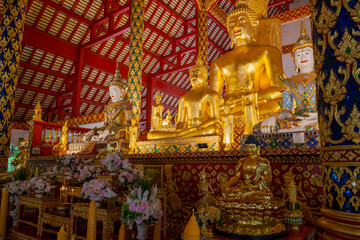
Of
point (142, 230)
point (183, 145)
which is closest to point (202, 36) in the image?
point (183, 145)

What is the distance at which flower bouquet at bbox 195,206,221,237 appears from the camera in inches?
66.4

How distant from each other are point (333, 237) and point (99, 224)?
2186 millimetres

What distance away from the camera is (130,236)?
2.14m

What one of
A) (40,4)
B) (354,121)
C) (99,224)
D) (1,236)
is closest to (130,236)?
(99,224)

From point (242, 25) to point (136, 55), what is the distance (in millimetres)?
2610

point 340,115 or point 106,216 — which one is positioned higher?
point 340,115

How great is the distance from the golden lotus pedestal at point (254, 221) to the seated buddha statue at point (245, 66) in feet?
6.23

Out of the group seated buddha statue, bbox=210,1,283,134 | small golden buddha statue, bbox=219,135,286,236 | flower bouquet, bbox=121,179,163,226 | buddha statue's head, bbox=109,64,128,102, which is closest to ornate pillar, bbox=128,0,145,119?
buddha statue's head, bbox=109,64,128,102

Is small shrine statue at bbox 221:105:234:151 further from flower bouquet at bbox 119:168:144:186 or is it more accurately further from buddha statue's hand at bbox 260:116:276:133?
flower bouquet at bbox 119:168:144:186

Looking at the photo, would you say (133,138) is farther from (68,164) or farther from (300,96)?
(300,96)

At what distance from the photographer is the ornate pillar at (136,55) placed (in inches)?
228

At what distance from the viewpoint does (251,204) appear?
5.47ft

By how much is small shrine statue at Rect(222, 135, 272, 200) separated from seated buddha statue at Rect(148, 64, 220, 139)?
1428 mm

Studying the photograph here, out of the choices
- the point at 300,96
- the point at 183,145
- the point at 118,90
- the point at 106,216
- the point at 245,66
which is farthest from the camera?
the point at 118,90
